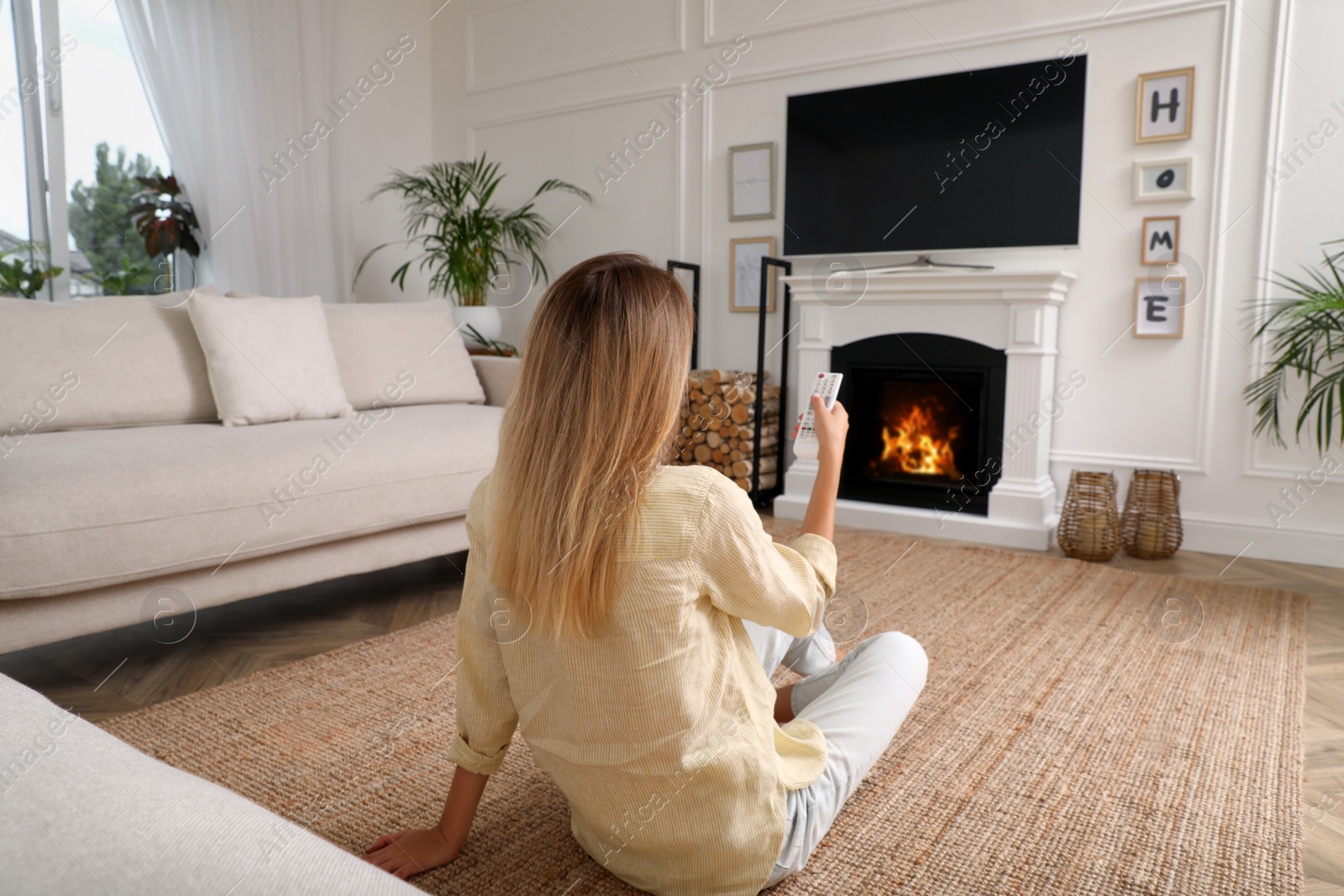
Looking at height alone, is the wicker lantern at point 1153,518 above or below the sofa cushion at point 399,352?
below

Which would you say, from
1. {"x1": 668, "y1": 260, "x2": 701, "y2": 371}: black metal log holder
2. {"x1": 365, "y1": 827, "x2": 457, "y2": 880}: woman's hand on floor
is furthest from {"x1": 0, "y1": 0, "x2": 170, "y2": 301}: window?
{"x1": 365, "y1": 827, "x2": 457, "y2": 880}: woman's hand on floor

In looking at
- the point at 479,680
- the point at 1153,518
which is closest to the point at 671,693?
the point at 479,680

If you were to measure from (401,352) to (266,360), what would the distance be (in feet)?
1.96

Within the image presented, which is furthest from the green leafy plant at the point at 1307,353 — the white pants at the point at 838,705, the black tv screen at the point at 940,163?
the white pants at the point at 838,705

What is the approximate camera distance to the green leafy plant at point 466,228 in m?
4.68

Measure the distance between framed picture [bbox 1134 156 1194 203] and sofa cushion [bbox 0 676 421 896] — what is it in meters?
3.72

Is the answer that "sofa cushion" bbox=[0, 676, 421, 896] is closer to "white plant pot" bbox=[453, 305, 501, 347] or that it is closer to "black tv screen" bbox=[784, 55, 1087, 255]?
"black tv screen" bbox=[784, 55, 1087, 255]

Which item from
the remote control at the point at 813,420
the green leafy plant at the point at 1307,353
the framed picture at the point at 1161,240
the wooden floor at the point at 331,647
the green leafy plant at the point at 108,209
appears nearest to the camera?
the remote control at the point at 813,420

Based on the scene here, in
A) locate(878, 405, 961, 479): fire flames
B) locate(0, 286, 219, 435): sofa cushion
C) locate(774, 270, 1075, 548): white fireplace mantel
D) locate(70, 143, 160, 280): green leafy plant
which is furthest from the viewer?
locate(70, 143, 160, 280): green leafy plant

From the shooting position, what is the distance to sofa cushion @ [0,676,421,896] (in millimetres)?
411

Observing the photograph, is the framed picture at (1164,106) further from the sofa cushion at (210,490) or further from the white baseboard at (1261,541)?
the sofa cushion at (210,490)

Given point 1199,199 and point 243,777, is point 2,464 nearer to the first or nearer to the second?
point 243,777

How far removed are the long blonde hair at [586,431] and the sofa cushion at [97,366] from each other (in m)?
1.75

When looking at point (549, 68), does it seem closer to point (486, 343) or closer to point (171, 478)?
point (486, 343)
